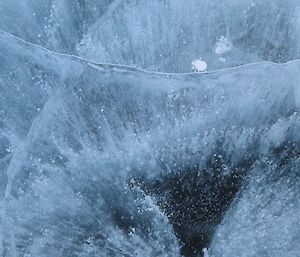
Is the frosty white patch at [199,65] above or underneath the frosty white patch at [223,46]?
underneath

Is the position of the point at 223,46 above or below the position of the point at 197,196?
above

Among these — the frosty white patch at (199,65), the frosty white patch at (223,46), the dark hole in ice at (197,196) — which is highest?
the frosty white patch at (223,46)

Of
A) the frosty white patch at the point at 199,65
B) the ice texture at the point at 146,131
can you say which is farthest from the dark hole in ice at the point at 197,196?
the frosty white patch at the point at 199,65

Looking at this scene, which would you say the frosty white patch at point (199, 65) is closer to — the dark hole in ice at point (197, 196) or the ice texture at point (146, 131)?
the ice texture at point (146, 131)

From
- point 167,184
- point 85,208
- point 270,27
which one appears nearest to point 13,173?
point 85,208

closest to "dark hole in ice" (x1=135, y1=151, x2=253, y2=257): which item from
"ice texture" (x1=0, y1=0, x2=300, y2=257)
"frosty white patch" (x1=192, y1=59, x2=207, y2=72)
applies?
"ice texture" (x1=0, y1=0, x2=300, y2=257)

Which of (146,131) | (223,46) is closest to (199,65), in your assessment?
(223,46)

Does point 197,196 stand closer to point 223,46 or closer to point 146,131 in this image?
point 146,131

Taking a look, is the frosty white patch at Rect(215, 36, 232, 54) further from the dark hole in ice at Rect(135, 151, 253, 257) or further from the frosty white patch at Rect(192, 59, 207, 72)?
the dark hole in ice at Rect(135, 151, 253, 257)

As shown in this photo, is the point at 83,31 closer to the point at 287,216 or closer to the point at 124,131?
the point at 124,131
